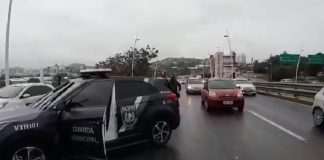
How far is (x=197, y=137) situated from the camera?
36.7 feet

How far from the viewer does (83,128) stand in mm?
7941

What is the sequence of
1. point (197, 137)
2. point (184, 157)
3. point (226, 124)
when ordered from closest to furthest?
point (184, 157), point (197, 137), point (226, 124)

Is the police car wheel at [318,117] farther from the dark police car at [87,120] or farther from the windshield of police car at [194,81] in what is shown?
the windshield of police car at [194,81]

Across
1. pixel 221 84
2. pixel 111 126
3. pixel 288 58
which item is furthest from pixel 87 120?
pixel 288 58

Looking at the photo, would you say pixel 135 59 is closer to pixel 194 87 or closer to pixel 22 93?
pixel 194 87

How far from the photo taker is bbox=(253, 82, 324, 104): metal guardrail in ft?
83.5

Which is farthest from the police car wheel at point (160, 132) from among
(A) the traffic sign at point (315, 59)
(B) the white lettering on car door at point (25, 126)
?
(A) the traffic sign at point (315, 59)

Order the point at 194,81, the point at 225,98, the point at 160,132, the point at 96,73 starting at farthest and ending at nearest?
the point at 194,81 < the point at 225,98 < the point at 160,132 < the point at 96,73

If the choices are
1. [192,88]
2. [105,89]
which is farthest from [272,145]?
[192,88]

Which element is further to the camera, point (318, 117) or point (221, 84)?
point (221, 84)

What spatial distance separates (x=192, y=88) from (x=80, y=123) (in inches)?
1284

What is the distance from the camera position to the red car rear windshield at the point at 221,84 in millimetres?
20094

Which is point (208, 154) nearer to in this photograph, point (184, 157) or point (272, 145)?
point (184, 157)

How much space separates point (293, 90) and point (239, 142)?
65.9ft
